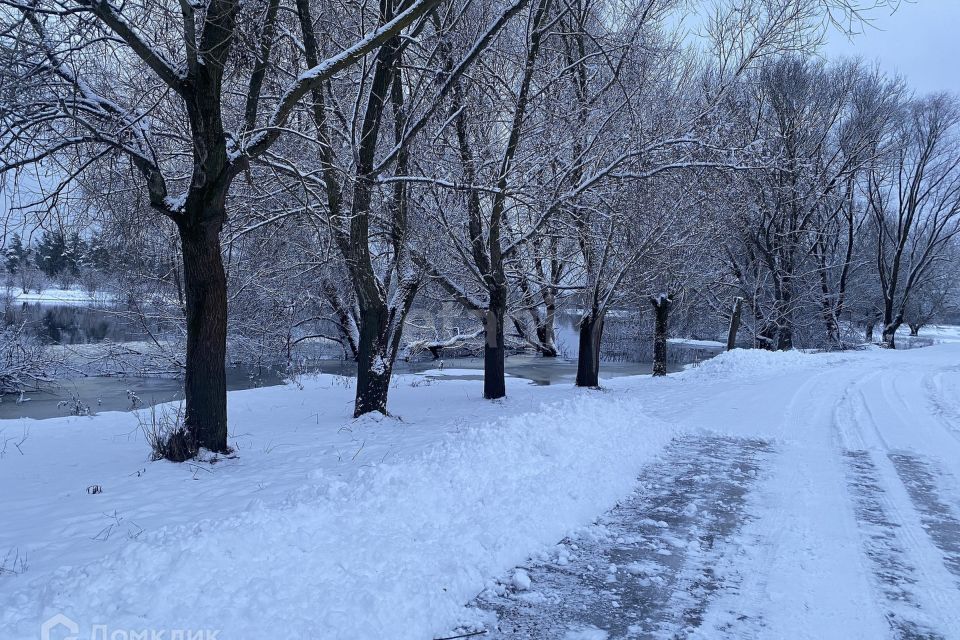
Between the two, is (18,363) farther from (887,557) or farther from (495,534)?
(887,557)

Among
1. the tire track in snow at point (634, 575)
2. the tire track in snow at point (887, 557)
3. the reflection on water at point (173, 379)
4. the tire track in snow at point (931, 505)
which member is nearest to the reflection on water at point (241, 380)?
the reflection on water at point (173, 379)

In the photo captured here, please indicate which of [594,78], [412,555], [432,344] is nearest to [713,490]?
[412,555]

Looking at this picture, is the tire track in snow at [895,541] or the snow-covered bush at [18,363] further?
the snow-covered bush at [18,363]

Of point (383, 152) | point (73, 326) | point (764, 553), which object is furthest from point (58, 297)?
point (764, 553)

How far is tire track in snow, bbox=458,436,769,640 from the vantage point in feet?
11.7

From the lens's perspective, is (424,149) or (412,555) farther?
(424,149)

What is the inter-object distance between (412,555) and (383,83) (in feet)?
25.9

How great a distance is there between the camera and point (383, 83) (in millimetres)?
9344

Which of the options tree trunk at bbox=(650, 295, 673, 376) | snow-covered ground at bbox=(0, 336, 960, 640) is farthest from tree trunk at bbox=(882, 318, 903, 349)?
snow-covered ground at bbox=(0, 336, 960, 640)

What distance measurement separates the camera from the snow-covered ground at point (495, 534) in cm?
339

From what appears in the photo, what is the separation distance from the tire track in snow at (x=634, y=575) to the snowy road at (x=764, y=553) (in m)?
0.01

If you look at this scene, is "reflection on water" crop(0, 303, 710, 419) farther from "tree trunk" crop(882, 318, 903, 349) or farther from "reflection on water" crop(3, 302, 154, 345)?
"tree trunk" crop(882, 318, 903, 349)

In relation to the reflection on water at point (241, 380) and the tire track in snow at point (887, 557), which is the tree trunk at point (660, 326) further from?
the tire track in snow at point (887, 557)

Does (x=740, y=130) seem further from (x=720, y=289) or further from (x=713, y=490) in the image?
(x=720, y=289)
